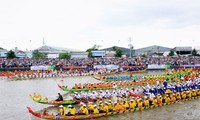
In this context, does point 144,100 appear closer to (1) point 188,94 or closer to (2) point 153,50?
(1) point 188,94

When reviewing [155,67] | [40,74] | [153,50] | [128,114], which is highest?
[153,50]

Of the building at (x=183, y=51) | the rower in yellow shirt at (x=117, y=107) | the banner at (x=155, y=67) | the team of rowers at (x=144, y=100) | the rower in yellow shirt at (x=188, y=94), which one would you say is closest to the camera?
the team of rowers at (x=144, y=100)

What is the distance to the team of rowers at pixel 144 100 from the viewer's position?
14.2m

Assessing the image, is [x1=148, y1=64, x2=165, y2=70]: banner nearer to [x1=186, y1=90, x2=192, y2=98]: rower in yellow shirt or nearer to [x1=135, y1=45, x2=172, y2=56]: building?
[x1=186, y1=90, x2=192, y2=98]: rower in yellow shirt

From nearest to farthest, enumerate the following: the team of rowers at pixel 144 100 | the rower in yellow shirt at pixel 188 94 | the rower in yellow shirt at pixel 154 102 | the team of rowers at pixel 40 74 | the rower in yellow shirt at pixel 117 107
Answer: the team of rowers at pixel 144 100, the rower in yellow shirt at pixel 117 107, the rower in yellow shirt at pixel 154 102, the rower in yellow shirt at pixel 188 94, the team of rowers at pixel 40 74

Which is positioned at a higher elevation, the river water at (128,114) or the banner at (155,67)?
the banner at (155,67)

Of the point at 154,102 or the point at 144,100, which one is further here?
the point at 154,102

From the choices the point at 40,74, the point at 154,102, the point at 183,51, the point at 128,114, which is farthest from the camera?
the point at 183,51

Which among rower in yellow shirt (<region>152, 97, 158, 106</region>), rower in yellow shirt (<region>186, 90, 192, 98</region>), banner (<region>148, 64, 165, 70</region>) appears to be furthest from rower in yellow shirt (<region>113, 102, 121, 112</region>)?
banner (<region>148, 64, 165, 70</region>)

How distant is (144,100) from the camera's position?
53.9ft

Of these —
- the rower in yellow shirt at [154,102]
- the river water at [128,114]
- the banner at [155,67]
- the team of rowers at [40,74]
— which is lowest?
the river water at [128,114]

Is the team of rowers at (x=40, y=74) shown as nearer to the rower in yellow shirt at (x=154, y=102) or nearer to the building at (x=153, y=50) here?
the rower in yellow shirt at (x=154, y=102)

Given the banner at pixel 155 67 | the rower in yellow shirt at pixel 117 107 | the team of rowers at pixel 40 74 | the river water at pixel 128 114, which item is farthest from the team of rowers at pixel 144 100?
the banner at pixel 155 67

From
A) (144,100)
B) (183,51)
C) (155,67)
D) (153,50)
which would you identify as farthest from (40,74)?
(153,50)
